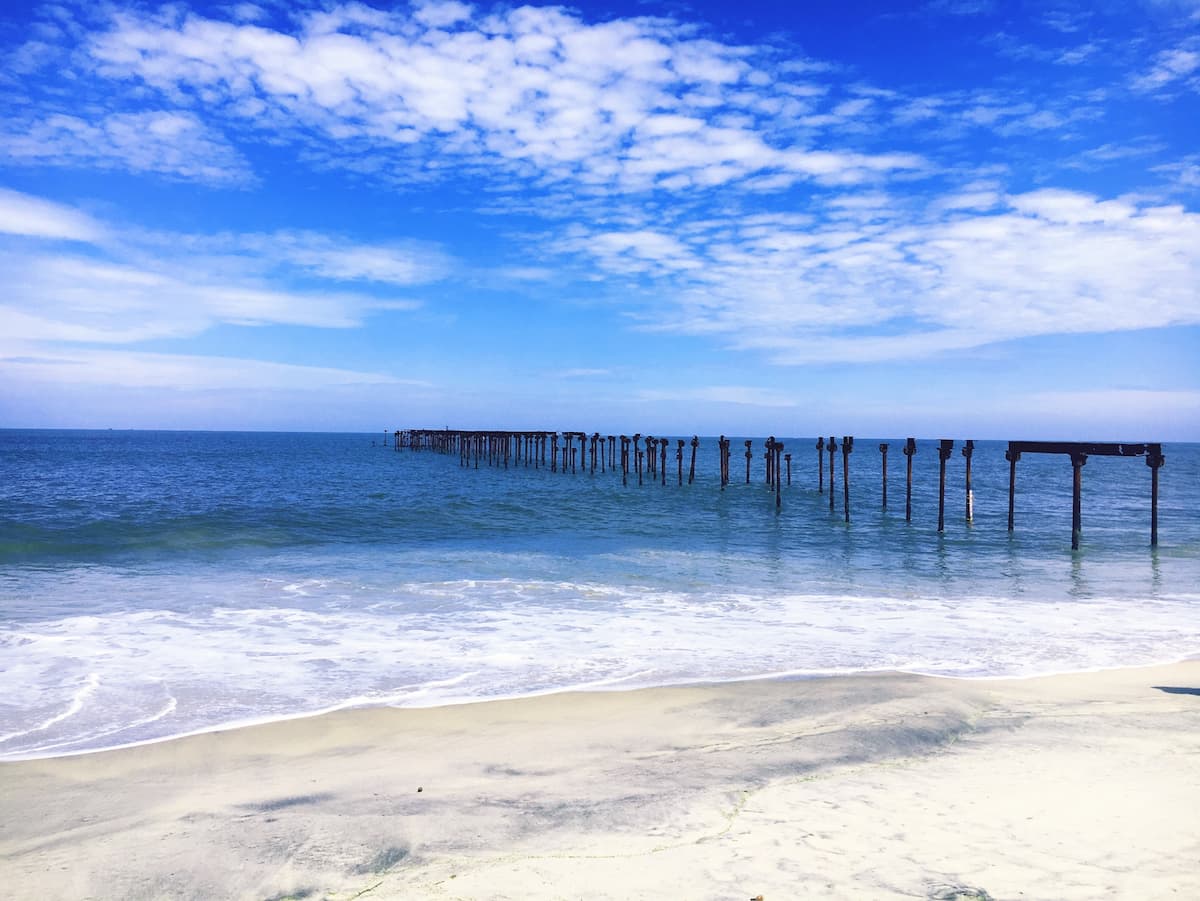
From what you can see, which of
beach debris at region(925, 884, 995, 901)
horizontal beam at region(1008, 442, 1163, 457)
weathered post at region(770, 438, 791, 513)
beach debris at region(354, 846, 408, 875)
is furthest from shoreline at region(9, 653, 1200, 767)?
weathered post at region(770, 438, 791, 513)

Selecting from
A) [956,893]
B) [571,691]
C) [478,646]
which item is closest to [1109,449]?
[478,646]

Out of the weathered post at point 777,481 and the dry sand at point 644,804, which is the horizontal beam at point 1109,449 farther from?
the dry sand at point 644,804

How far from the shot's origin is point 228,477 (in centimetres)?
5066

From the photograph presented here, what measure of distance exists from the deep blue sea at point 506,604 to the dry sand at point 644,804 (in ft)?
3.51

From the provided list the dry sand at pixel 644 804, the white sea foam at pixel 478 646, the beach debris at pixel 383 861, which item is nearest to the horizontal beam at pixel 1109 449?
the white sea foam at pixel 478 646

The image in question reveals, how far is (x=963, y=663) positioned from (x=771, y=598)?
449cm

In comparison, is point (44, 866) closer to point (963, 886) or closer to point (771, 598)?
point (963, 886)

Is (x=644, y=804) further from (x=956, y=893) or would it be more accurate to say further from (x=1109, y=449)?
(x=1109, y=449)

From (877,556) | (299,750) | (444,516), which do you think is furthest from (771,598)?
(444,516)

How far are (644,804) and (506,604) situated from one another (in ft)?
25.4

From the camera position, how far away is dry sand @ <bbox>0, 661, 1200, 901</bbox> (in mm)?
4039

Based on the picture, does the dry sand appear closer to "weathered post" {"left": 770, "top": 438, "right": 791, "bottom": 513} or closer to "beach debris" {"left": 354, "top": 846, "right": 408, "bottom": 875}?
"beach debris" {"left": 354, "top": 846, "right": 408, "bottom": 875}

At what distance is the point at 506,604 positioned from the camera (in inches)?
494

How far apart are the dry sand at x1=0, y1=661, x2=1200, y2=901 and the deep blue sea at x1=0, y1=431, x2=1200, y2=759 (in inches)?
42.1
